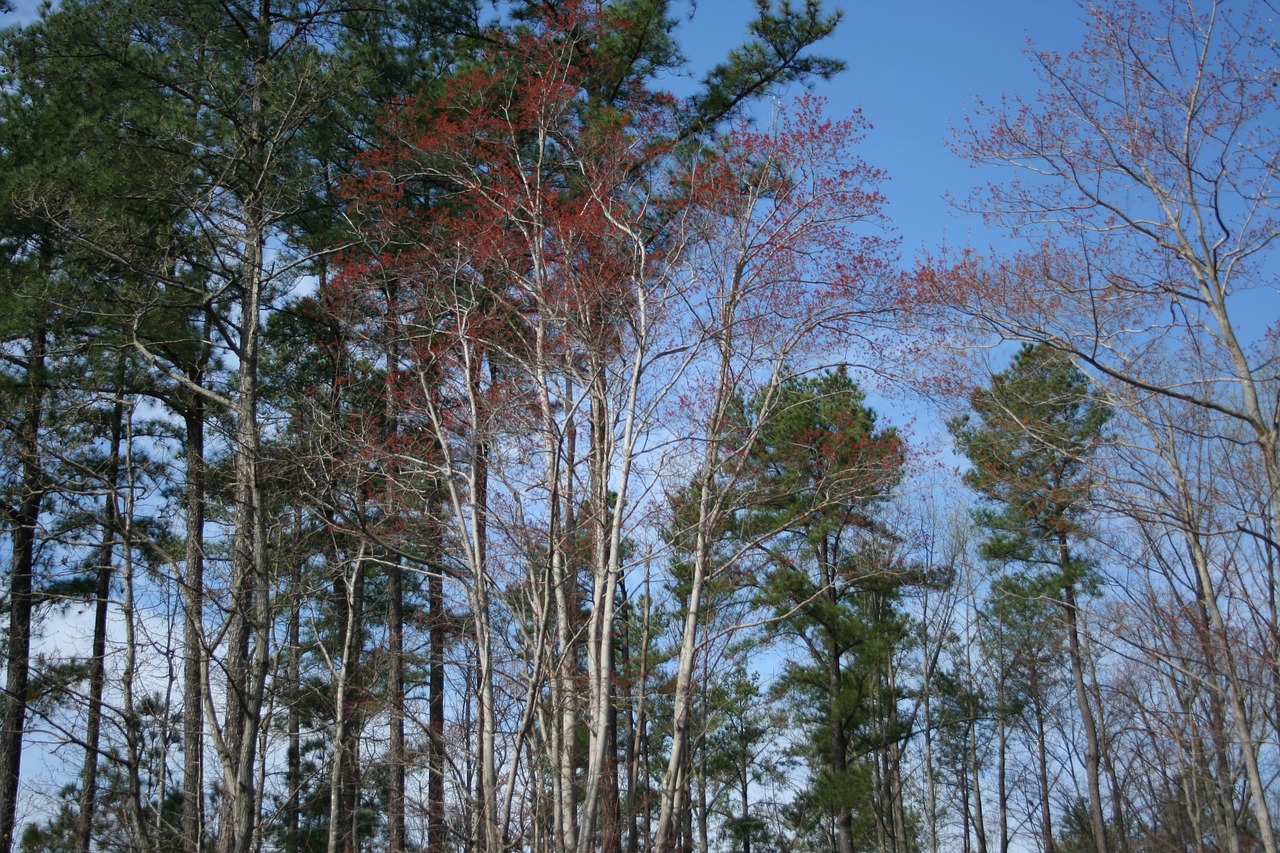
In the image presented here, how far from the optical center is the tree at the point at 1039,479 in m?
11.3

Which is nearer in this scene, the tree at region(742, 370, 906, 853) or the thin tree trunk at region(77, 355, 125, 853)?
the thin tree trunk at region(77, 355, 125, 853)

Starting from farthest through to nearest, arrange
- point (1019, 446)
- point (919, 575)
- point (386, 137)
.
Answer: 1. point (919, 575)
2. point (1019, 446)
3. point (386, 137)

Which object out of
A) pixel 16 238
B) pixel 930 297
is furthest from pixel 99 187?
pixel 930 297

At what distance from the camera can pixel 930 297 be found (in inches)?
361

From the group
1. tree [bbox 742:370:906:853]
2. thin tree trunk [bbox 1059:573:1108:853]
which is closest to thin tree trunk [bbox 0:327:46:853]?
tree [bbox 742:370:906:853]

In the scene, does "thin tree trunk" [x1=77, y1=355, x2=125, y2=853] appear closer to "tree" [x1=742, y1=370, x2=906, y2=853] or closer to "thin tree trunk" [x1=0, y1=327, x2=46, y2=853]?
"thin tree trunk" [x1=0, y1=327, x2=46, y2=853]

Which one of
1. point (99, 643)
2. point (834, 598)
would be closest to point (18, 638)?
point (99, 643)

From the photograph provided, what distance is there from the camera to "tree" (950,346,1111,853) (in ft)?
37.1

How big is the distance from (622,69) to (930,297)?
16.6ft

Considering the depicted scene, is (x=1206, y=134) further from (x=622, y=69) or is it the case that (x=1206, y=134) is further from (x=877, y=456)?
(x=622, y=69)

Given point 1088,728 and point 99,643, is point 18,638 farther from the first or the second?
point 1088,728

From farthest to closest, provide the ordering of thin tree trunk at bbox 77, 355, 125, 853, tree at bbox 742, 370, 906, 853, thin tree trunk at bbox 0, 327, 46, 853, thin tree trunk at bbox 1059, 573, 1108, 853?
thin tree trunk at bbox 1059, 573, 1108, 853 < tree at bbox 742, 370, 906, 853 < thin tree trunk at bbox 0, 327, 46, 853 < thin tree trunk at bbox 77, 355, 125, 853

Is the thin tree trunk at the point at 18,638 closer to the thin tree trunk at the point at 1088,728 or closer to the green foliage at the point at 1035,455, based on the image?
the green foliage at the point at 1035,455

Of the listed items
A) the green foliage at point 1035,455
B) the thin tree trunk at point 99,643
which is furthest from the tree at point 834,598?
the thin tree trunk at point 99,643
